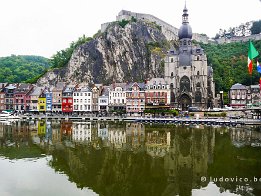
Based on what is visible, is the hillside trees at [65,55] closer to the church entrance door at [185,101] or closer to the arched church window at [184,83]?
the arched church window at [184,83]

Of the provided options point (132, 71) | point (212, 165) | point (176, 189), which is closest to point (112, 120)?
point (132, 71)

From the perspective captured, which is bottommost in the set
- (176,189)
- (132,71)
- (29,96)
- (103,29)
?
(176,189)

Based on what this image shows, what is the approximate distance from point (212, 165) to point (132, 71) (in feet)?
249

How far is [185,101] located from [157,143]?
4817cm

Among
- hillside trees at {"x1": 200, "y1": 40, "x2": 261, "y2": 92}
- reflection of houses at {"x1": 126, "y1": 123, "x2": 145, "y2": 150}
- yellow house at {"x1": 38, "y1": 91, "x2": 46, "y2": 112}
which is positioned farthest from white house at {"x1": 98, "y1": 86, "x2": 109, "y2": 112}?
reflection of houses at {"x1": 126, "y1": 123, "x2": 145, "y2": 150}

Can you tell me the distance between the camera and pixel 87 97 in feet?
295

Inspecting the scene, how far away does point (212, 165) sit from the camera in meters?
28.6

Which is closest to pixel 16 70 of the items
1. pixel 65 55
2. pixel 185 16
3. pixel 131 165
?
pixel 65 55

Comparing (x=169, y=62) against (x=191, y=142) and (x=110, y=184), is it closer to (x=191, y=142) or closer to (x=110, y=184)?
(x=191, y=142)

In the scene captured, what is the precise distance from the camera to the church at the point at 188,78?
86.7 metres

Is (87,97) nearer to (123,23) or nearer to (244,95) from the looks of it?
(123,23)

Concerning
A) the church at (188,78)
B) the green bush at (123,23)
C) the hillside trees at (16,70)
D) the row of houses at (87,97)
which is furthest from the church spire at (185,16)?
the hillside trees at (16,70)

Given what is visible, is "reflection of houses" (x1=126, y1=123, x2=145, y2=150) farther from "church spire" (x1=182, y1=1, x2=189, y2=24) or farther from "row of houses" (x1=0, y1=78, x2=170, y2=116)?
"church spire" (x1=182, y1=1, x2=189, y2=24)

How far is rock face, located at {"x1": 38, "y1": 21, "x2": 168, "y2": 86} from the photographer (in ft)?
337
